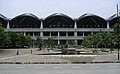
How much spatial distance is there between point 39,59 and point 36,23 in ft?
278

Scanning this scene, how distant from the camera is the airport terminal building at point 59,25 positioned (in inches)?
4161

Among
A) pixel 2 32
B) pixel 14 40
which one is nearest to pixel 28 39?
pixel 14 40

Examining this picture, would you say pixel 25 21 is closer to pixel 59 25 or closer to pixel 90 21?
pixel 59 25

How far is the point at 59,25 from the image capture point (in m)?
109

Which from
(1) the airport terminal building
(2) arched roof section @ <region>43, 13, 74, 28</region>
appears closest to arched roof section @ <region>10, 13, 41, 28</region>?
(1) the airport terminal building

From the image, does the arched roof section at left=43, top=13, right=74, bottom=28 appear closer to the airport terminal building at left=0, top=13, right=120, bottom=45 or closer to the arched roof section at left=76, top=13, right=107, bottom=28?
the airport terminal building at left=0, top=13, right=120, bottom=45

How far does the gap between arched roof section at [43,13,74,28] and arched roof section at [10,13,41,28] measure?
169 inches

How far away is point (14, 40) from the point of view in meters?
67.1

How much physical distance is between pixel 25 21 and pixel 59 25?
16.7m

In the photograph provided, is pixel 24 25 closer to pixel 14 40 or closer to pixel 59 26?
pixel 59 26

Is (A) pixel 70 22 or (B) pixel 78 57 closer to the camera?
(B) pixel 78 57
